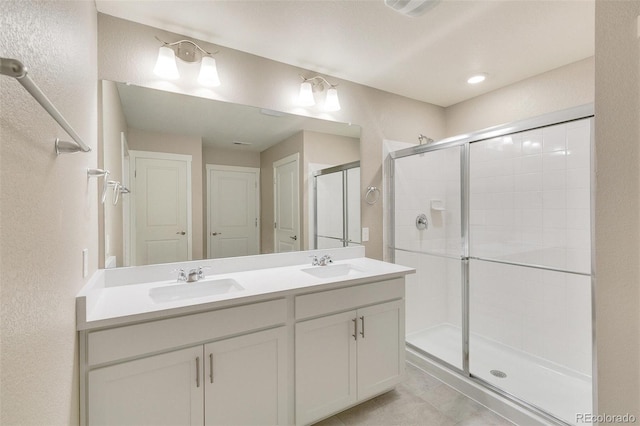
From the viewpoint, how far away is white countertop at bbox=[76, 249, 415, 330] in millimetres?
1174

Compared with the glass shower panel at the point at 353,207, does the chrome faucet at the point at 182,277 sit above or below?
below

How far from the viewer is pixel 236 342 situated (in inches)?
55.9

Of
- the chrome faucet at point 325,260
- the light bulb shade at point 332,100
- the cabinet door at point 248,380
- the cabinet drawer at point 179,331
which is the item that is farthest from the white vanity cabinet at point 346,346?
the light bulb shade at point 332,100

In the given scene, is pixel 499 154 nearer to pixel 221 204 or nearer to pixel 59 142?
pixel 221 204

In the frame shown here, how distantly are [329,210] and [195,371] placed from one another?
1.49m

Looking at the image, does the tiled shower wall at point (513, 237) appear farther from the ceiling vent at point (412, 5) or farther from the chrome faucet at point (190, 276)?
the chrome faucet at point (190, 276)

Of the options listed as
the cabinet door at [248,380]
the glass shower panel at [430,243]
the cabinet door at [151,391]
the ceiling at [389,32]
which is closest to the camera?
the cabinet door at [151,391]

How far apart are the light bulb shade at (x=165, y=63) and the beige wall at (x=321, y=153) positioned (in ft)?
3.18

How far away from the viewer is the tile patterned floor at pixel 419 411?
1785 millimetres

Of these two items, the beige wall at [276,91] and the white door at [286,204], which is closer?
the beige wall at [276,91]

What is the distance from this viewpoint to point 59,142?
34.3 inches

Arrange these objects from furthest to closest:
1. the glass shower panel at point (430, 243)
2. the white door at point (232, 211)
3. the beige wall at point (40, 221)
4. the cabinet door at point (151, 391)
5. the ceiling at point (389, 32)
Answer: the glass shower panel at point (430, 243) → the white door at point (232, 211) → the ceiling at point (389, 32) → the cabinet door at point (151, 391) → the beige wall at point (40, 221)

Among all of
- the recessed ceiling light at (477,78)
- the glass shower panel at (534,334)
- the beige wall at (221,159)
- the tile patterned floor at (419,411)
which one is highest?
the recessed ceiling light at (477,78)

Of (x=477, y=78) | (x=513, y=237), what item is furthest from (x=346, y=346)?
(x=477, y=78)
